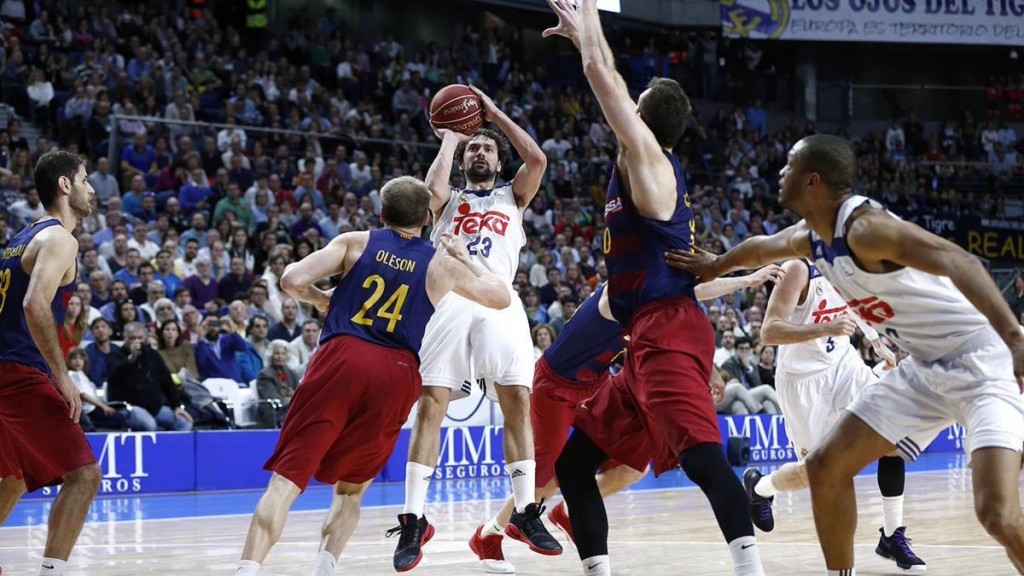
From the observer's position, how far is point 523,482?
693 cm

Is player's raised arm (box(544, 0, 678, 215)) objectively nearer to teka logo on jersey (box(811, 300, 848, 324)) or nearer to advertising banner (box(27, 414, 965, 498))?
teka logo on jersey (box(811, 300, 848, 324))

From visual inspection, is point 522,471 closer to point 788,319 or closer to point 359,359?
point 359,359

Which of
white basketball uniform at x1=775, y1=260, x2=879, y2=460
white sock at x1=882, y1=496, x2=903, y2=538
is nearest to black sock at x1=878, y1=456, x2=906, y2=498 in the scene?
white sock at x1=882, y1=496, x2=903, y2=538

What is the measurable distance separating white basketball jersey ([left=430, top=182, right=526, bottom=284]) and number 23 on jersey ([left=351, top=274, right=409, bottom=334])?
5.57 ft

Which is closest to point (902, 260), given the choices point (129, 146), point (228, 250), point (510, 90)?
point (228, 250)

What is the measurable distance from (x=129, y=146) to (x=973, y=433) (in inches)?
541

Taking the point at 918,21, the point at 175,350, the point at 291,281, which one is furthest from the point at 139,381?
the point at 918,21

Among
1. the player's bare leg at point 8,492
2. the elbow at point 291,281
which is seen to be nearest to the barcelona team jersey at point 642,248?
the elbow at point 291,281

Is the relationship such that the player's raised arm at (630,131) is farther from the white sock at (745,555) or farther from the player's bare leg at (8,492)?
the player's bare leg at (8,492)

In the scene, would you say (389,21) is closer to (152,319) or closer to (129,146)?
(129,146)

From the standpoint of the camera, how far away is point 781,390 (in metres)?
8.45

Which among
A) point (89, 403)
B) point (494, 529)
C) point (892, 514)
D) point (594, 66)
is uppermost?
point (594, 66)

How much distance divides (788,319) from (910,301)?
3215mm

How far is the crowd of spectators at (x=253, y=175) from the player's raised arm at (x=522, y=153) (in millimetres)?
6001
